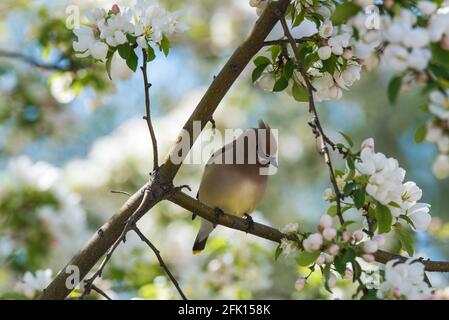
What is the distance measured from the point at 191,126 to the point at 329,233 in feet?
2.31

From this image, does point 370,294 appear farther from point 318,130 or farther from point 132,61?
point 132,61

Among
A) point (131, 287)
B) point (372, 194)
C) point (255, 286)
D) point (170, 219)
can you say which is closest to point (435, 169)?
point (372, 194)

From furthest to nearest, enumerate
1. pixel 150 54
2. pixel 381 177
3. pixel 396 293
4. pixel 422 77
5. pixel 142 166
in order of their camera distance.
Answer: pixel 142 166
pixel 150 54
pixel 381 177
pixel 396 293
pixel 422 77

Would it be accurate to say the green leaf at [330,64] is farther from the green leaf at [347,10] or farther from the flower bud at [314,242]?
the flower bud at [314,242]

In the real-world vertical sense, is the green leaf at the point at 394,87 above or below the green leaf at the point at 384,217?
above

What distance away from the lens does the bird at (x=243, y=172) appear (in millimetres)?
3627

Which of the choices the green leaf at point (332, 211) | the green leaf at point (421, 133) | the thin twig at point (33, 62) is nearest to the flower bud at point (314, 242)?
the green leaf at point (332, 211)

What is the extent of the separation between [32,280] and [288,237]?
4.42 ft

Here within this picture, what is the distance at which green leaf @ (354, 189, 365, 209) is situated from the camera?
2.12 m

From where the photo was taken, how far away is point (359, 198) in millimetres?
2131

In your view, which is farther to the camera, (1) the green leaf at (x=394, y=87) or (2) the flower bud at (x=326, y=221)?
(2) the flower bud at (x=326, y=221)

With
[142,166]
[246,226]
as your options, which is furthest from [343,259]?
[142,166]

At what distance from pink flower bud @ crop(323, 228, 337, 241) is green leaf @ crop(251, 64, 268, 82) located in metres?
0.74

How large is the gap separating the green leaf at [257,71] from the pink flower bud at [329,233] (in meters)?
0.74
